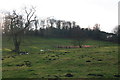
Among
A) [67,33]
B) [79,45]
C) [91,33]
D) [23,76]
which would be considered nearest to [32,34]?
[67,33]

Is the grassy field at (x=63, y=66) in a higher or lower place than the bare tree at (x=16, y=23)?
lower

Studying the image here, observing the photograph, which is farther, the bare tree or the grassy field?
the bare tree

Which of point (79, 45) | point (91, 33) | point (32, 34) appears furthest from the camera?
point (91, 33)

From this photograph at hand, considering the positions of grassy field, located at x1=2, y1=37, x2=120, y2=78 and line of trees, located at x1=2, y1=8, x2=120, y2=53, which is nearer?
grassy field, located at x1=2, y1=37, x2=120, y2=78

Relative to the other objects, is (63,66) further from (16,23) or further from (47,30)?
(47,30)

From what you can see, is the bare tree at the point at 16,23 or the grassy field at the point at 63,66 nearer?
the grassy field at the point at 63,66

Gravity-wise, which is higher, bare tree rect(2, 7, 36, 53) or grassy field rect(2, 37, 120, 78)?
bare tree rect(2, 7, 36, 53)

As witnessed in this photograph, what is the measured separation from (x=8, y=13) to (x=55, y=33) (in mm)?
67406

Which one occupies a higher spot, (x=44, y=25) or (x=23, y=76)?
(x=44, y=25)

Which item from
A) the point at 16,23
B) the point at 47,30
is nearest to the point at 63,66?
the point at 16,23

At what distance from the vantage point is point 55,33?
115m

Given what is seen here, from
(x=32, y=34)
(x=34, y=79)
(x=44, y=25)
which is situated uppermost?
(x=44, y=25)

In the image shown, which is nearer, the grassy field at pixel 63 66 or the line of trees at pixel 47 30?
the grassy field at pixel 63 66

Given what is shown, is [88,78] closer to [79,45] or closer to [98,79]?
[98,79]
